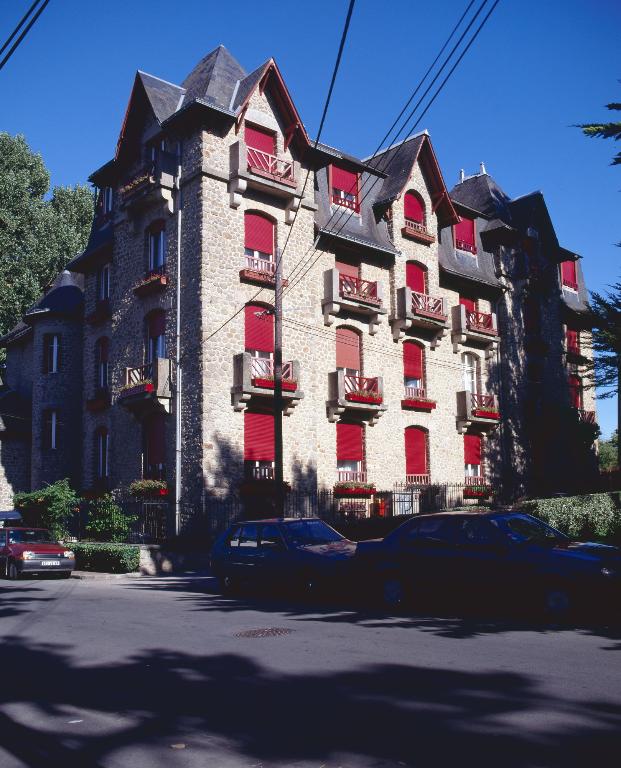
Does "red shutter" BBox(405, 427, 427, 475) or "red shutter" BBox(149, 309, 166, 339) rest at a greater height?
"red shutter" BBox(149, 309, 166, 339)

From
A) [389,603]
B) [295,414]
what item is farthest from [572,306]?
[389,603]

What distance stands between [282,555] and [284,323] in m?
11.9

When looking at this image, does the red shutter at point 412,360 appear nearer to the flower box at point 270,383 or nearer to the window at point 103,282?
the flower box at point 270,383

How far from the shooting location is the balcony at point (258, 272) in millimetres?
23828

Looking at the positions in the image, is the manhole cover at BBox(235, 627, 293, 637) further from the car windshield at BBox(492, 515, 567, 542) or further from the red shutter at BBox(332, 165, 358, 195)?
the red shutter at BBox(332, 165, 358, 195)

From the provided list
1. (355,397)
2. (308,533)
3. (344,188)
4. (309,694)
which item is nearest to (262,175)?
(344,188)

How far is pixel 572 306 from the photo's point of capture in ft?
118

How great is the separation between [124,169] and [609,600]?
23644 millimetres

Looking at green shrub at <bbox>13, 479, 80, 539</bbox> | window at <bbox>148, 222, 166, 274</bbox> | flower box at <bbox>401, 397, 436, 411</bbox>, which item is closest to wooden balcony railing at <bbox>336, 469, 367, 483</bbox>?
flower box at <bbox>401, 397, 436, 411</bbox>

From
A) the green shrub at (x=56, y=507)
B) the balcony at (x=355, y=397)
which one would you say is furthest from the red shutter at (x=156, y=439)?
the balcony at (x=355, y=397)

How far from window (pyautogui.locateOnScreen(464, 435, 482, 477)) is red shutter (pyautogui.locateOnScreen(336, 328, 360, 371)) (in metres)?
6.32

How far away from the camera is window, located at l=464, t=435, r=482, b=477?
29891 millimetres

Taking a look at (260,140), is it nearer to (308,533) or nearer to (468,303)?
(468,303)

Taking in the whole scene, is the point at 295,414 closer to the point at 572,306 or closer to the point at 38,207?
the point at 572,306
